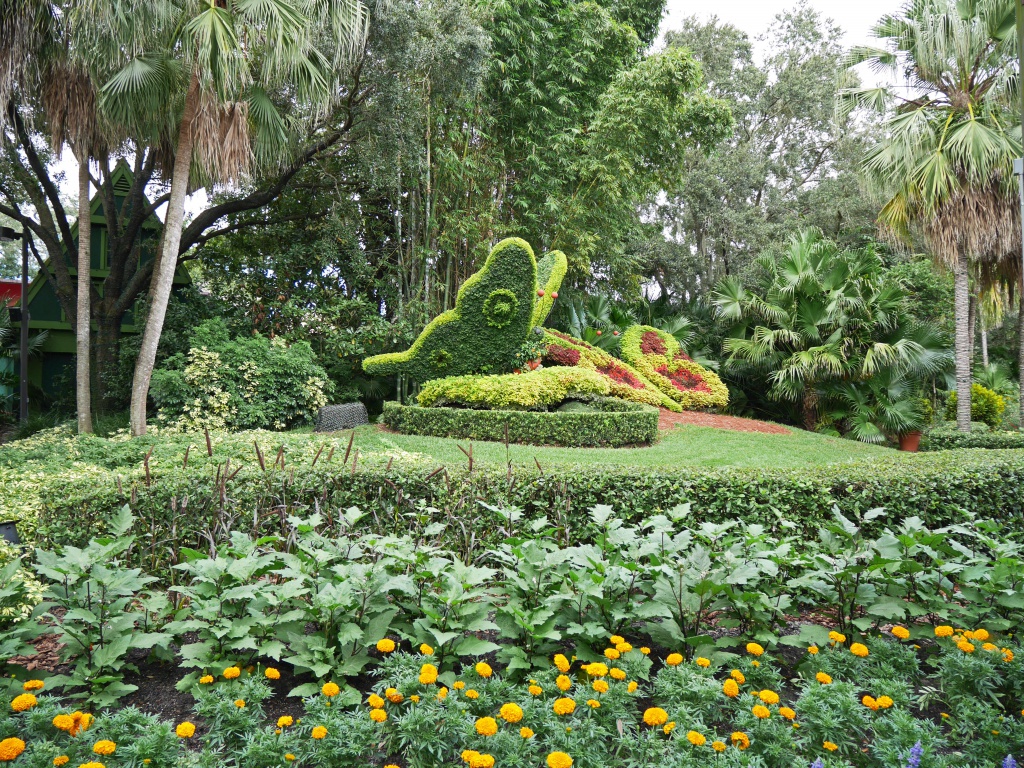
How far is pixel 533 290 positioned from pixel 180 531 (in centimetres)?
881

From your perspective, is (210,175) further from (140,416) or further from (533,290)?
(533,290)

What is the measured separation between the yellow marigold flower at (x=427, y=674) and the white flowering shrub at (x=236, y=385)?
8991mm

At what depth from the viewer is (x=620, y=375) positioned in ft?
47.4

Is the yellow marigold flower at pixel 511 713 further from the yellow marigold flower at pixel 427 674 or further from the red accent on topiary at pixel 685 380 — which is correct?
the red accent on topiary at pixel 685 380

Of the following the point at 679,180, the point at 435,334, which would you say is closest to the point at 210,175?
the point at 435,334

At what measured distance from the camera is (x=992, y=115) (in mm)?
10281

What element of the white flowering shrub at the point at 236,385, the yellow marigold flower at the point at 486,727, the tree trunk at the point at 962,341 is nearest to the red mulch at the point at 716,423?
the tree trunk at the point at 962,341

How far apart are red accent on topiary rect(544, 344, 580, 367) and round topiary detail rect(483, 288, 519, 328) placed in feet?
6.88

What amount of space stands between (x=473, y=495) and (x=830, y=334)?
13349 mm

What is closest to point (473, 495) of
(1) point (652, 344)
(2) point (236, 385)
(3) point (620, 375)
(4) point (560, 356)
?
(2) point (236, 385)

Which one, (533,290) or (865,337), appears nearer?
(533,290)

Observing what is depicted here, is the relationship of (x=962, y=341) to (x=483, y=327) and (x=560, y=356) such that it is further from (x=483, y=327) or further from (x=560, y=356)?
(x=483, y=327)

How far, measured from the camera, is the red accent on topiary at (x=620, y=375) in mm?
14266

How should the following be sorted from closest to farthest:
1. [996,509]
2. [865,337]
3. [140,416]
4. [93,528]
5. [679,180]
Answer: [93,528] < [996,509] < [140,416] < [865,337] < [679,180]
